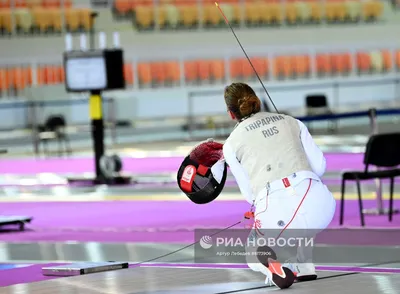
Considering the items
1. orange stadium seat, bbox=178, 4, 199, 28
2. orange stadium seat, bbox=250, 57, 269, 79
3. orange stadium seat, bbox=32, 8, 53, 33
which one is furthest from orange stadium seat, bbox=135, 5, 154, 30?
orange stadium seat, bbox=250, 57, 269, 79

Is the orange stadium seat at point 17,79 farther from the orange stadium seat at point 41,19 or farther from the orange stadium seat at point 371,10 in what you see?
the orange stadium seat at point 371,10

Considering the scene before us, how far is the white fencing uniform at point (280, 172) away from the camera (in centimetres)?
731

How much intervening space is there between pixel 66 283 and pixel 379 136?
426 cm

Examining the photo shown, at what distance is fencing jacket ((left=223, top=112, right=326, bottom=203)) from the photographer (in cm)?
740

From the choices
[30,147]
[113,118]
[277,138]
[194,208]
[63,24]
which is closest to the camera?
[277,138]

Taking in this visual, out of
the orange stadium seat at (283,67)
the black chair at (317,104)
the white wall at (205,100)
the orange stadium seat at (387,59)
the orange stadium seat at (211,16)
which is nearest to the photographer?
the black chair at (317,104)

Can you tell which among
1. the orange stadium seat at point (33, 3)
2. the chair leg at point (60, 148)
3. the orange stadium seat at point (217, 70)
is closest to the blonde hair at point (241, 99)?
the chair leg at point (60, 148)

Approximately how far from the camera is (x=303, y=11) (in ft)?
113

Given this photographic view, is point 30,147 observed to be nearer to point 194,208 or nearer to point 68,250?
point 194,208

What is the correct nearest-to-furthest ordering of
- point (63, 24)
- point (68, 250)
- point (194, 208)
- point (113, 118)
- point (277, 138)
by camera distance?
point (277, 138) → point (68, 250) → point (194, 208) → point (113, 118) → point (63, 24)

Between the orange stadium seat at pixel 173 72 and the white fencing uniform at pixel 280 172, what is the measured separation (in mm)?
24133

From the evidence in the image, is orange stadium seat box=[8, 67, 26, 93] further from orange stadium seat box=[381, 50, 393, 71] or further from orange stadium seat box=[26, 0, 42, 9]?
orange stadium seat box=[381, 50, 393, 71]

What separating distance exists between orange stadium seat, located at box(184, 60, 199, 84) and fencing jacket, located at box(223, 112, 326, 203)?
2448cm

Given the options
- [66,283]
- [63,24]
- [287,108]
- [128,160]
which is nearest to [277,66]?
[287,108]
